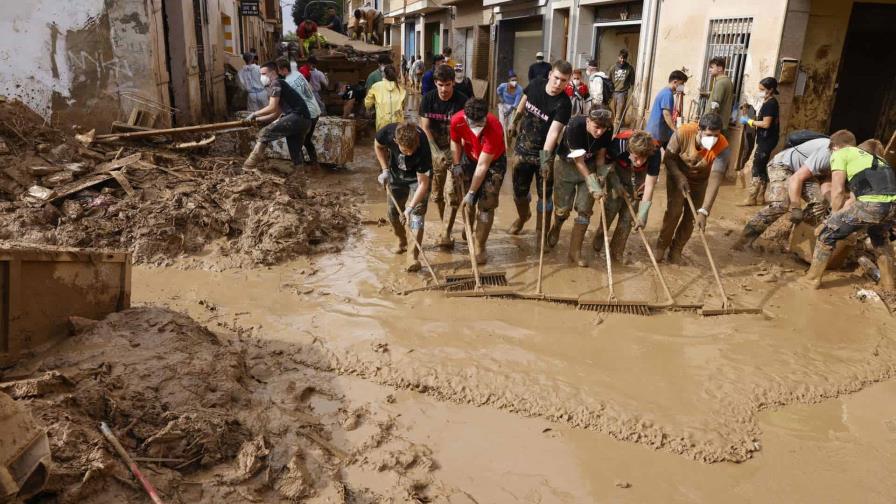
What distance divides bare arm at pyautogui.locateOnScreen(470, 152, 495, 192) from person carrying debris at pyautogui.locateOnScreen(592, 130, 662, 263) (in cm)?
111

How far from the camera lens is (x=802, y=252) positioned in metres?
5.89

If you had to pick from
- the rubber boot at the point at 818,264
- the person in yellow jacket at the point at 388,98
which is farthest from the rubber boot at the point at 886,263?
the person in yellow jacket at the point at 388,98

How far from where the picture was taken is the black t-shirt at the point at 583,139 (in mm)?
5293

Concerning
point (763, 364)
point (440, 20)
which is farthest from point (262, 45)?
point (763, 364)

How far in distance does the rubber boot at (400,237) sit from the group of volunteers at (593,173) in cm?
1

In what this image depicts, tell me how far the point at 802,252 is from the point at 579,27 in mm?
9053

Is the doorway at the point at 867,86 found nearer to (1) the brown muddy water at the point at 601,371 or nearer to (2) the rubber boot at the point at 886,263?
(2) the rubber boot at the point at 886,263

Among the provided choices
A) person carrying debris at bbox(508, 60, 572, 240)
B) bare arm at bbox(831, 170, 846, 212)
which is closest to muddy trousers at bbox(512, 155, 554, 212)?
person carrying debris at bbox(508, 60, 572, 240)

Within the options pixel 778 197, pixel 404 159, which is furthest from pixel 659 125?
pixel 404 159

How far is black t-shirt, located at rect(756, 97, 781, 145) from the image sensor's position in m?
7.57

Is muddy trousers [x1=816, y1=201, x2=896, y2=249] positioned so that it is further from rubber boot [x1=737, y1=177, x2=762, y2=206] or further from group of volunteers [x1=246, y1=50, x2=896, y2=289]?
rubber boot [x1=737, y1=177, x2=762, y2=206]

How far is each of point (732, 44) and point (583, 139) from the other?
5191 mm

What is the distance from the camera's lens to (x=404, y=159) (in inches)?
209

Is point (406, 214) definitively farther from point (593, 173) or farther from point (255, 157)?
point (255, 157)
